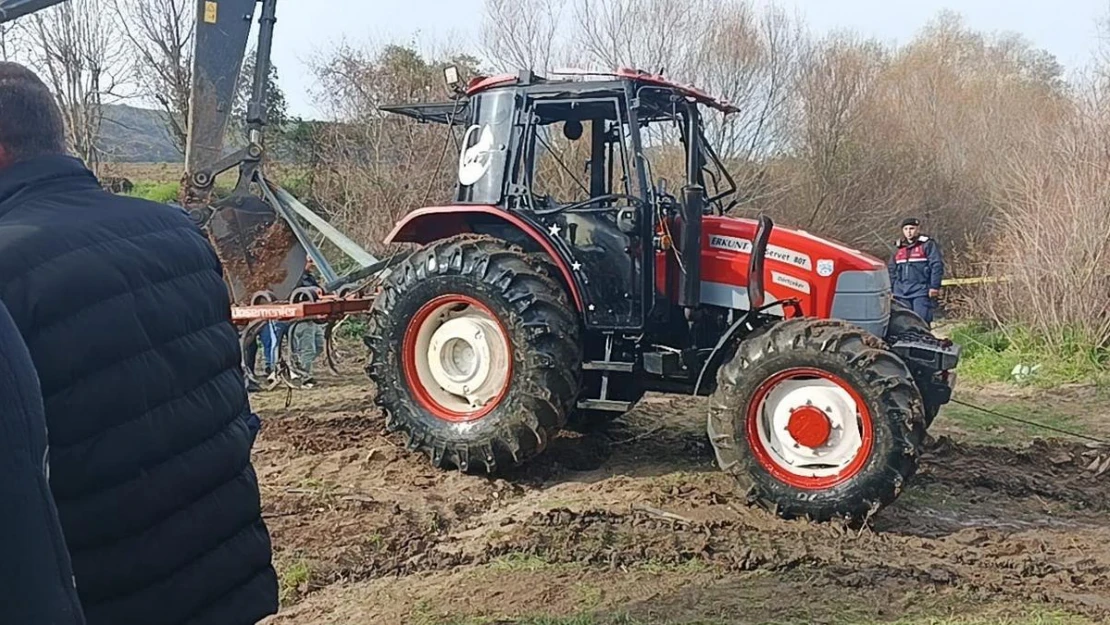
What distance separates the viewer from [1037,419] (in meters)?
7.85

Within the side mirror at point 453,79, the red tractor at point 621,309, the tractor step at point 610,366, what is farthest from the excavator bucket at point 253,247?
the tractor step at point 610,366

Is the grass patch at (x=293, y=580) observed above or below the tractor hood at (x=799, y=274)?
below

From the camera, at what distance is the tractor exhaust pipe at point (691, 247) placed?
208 inches

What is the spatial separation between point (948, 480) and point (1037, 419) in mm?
2686

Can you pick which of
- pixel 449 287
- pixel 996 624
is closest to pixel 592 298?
pixel 449 287

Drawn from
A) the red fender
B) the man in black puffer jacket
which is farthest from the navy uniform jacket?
the man in black puffer jacket

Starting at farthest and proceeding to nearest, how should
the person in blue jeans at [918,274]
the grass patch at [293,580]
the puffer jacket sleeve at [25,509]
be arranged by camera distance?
1. the person in blue jeans at [918,274]
2. the grass patch at [293,580]
3. the puffer jacket sleeve at [25,509]

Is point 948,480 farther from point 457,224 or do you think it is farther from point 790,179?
point 790,179

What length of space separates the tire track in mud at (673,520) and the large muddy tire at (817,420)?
0.59 feet

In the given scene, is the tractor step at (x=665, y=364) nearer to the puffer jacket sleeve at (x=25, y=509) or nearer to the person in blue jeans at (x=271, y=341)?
the puffer jacket sleeve at (x=25, y=509)

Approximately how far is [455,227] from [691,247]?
1539 mm

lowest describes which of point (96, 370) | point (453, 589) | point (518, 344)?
point (453, 589)

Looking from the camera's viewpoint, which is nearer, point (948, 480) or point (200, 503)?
point (200, 503)

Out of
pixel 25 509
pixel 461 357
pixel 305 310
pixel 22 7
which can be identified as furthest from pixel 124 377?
pixel 22 7
